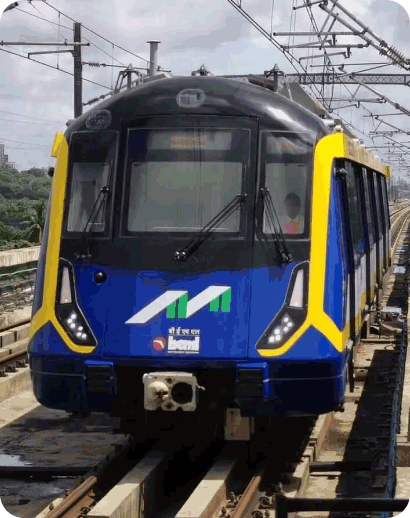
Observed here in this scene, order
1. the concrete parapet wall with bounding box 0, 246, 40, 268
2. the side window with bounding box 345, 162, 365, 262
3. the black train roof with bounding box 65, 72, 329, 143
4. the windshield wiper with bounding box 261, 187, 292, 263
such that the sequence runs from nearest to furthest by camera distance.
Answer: the windshield wiper with bounding box 261, 187, 292, 263 < the black train roof with bounding box 65, 72, 329, 143 < the side window with bounding box 345, 162, 365, 262 < the concrete parapet wall with bounding box 0, 246, 40, 268

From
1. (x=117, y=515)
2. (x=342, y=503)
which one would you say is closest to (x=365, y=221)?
(x=117, y=515)

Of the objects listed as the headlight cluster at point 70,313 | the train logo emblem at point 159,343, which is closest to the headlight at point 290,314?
the train logo emblem at point 159,343

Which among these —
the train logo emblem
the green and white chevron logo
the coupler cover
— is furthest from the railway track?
the green and white chevron logo

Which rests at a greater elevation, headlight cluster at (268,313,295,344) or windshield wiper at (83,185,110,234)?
windshield wiper at (83,185,110,234)

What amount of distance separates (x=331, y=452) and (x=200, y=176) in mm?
3039

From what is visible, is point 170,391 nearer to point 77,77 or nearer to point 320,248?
point 320,248

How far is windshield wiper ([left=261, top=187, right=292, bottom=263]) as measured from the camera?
8.38 metres

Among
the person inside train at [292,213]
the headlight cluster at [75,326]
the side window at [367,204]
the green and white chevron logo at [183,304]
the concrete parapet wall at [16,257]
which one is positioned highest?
the side window at [367,204]

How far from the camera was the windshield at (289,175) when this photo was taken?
8531 millimetres

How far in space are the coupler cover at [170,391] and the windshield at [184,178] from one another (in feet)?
3.64

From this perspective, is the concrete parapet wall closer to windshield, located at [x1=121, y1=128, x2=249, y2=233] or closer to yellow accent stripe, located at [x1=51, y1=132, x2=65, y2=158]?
yellow accent stripe, located at [x1=51, y1=132, x2=65, y2=158]

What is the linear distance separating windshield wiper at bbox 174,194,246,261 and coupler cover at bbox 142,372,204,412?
2.86 ft

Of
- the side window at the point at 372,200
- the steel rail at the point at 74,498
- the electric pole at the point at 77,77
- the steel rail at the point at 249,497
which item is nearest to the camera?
the steel rail at the point at 74,498

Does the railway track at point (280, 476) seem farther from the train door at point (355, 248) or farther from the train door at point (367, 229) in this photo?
the train door at point (367, 229)
